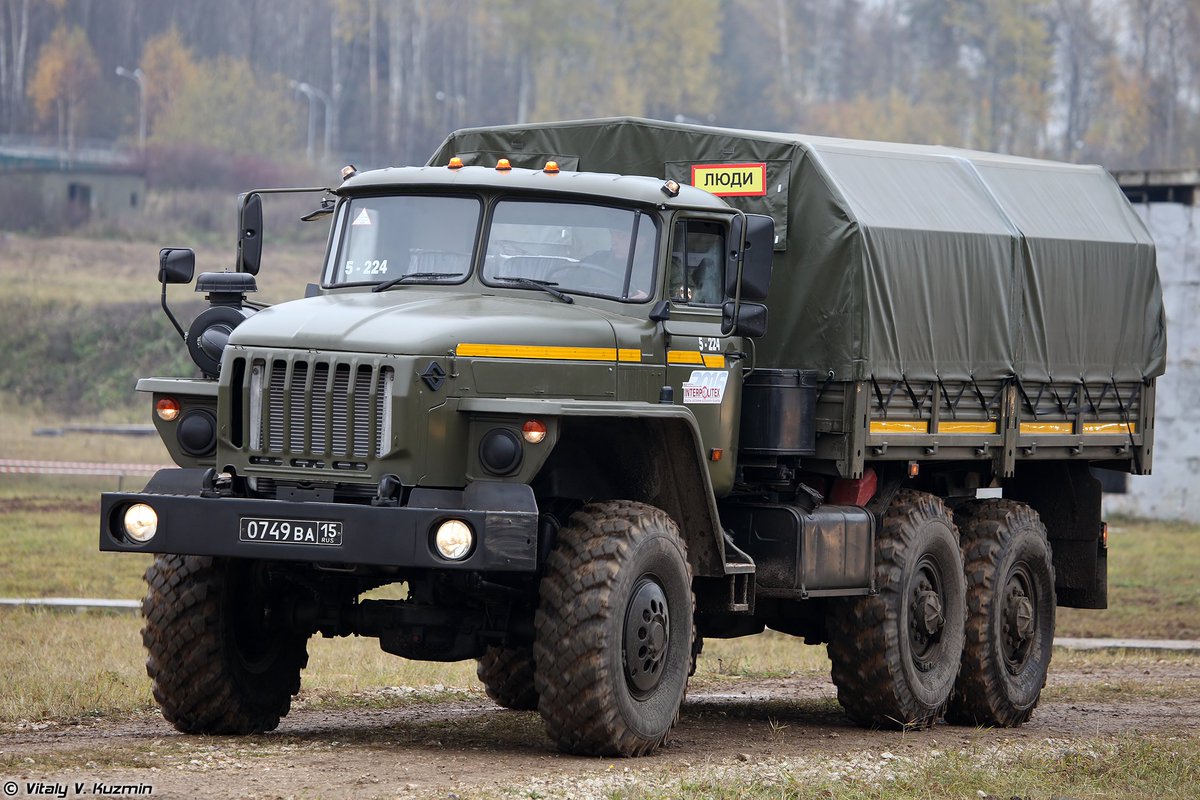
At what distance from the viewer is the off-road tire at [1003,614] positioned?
12891 millimetres

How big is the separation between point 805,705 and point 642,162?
13.1ft

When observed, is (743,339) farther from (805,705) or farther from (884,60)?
(884,60)

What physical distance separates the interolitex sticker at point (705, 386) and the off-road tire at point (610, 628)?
0.96 metres

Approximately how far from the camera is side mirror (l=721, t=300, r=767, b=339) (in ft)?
34.6

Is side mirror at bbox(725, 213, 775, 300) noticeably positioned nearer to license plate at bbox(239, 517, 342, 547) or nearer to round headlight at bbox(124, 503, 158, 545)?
license plate at bbox(239, 517, 342, 547)

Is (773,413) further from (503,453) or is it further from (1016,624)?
(1016,624)

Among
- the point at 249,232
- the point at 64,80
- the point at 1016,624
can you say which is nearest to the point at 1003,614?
the point at 1016,624

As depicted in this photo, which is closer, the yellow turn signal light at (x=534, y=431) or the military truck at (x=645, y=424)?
the yellow turn signal light at (x=534, y=431)

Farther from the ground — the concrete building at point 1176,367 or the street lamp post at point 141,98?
the street lamp post at point 141,98

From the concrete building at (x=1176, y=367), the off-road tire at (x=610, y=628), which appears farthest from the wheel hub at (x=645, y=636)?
the concrete building at (x=1176, y=367)

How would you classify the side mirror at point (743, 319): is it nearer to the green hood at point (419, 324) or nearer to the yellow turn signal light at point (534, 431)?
the green hood at point (419, 324)

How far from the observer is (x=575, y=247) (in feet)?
34.0

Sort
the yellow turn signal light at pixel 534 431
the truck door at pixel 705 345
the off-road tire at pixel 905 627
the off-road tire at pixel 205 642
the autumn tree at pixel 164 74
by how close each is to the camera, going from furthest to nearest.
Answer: the autumn tree at pixel 164 74, the off-road tire at pixel 905 627, the truck door at pixel 705 345, the off-road tire at pixel 205 642, the yellow turn signal light at pixel 534 431

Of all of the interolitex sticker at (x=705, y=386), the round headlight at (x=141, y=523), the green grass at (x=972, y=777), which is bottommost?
the green grass at (x=972, y=777)
